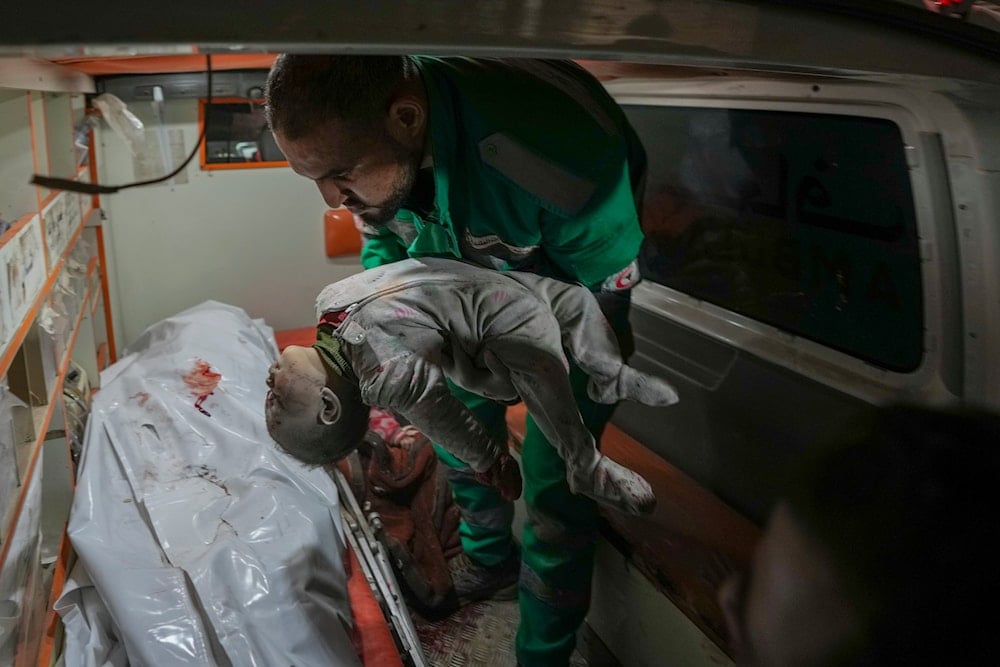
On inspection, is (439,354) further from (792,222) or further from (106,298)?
(106,298)

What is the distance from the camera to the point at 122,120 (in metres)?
2.05

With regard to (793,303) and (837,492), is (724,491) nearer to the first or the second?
(793,303)

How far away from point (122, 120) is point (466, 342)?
1722 mm

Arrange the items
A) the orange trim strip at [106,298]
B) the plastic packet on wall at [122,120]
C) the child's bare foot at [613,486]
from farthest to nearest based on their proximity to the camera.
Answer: the orange trim strip at [106,298] < the plastic packet on wall at [122,120] < the child's bare foot at [613,486]

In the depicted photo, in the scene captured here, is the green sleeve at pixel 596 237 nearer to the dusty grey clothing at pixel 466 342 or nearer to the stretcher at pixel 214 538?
the dusty grey clothing at pixel 466 342

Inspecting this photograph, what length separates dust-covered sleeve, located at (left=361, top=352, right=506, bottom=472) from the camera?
2.49 feet

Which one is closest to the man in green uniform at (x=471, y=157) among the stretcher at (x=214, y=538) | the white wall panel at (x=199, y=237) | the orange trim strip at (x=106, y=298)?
the stretcher at (x=214, y=538)

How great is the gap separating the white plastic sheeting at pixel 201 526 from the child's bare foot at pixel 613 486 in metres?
0.59

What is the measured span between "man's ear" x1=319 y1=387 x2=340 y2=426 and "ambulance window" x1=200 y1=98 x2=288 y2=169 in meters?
0.29

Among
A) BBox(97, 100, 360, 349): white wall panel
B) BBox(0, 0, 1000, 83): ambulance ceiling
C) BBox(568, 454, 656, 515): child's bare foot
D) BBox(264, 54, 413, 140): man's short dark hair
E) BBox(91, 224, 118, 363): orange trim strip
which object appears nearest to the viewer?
BBox(0, 0, 1000, 83): ambulance ceiling

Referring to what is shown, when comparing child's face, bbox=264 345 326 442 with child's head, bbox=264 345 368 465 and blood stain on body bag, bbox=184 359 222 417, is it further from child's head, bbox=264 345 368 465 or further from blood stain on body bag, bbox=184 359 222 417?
blood stain on body bag, bbox=184 359 222 417

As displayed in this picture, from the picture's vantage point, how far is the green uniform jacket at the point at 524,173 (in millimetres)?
813

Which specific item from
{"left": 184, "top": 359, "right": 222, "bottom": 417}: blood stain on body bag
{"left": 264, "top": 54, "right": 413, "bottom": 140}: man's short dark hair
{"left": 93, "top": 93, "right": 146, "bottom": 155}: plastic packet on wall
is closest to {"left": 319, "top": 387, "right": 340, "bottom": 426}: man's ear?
{"left": 264, "top": 54, "right": 413, "bottom": 140}: man's short dark hair

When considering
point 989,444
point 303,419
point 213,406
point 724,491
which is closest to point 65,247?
point 213,406
